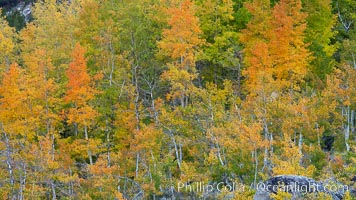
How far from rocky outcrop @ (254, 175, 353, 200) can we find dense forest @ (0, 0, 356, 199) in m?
2.59

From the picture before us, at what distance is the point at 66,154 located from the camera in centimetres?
2884

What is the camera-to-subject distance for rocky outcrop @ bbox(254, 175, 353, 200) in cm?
1681

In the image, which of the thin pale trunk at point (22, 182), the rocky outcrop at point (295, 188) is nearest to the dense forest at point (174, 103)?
the thin pale trunk at point (22, 182)

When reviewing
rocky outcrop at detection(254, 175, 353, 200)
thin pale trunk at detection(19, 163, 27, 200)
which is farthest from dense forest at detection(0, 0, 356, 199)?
rocky outcrop at detection(254, 175, 353, 200)

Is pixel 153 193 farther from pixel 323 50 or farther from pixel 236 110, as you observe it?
pixel 323 50

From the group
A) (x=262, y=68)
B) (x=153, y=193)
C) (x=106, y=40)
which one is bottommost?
(x=153, y=193)

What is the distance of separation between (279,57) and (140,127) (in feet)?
32.3

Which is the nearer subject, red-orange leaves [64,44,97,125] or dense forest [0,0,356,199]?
dense forest [0,0,356,199]

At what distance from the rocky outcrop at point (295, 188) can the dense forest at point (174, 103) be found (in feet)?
8.48

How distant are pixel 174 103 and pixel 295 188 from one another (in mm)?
16400

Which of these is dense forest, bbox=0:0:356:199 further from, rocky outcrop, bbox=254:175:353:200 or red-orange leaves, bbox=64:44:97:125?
rocky outcrop, bbox=254:175:353:200

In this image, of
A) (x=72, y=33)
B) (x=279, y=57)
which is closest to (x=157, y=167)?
(x=279, y=57)

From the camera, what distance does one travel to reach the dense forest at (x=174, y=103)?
85.0 feet

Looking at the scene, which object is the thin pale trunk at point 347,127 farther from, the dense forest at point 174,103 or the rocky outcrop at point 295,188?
the rocky outcrop at point 295,188
